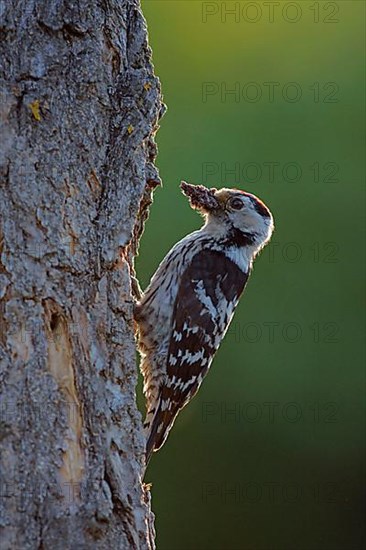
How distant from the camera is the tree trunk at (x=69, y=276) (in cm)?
265

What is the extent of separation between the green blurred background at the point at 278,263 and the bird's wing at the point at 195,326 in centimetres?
177

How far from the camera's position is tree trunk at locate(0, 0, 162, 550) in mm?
2650

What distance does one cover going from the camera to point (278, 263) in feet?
19.6

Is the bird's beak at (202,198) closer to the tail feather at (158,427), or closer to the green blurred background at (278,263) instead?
the tail feather at (158,427)

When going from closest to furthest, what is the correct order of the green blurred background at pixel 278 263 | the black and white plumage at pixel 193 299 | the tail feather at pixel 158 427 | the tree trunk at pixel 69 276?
1. the tree trunk at pixel 69 276
2. the tail feather at pixel 158 427
3. the black and white plumage at pixel 193 299
4. the green blurred background at pixel 278 263

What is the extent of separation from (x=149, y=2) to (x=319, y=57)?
1.06 m

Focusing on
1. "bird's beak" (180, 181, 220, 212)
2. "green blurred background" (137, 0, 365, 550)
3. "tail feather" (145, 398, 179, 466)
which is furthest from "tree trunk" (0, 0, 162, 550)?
"green blurred background" (137, 0, 365, 550)

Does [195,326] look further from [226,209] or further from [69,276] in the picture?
[69,276]

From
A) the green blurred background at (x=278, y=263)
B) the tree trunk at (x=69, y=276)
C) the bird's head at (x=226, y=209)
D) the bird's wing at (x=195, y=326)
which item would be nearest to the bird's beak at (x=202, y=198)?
the bird's head at (x=226, y=209)

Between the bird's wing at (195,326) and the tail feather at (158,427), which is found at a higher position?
the bird's wing at (195,326)

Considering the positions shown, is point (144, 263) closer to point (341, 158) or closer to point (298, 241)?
point (298, 241)

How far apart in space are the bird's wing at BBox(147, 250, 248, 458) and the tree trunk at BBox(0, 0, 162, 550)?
0.72m

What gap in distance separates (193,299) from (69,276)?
1169 mm

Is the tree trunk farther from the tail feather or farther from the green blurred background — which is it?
the green blurred background
